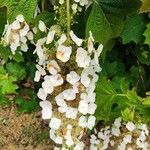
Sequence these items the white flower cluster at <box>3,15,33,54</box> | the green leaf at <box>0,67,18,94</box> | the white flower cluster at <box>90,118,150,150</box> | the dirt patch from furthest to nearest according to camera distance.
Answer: the dirt patch
the green leaf at <box>0,67,18,94</box>
the white flower cluster at <box>90,118,150,150</box>
the white flower cluster at <box>3,15,33,54</box>

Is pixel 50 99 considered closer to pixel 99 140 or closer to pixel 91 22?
pixel 91 22

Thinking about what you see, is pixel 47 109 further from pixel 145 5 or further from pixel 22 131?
pixel 22 131

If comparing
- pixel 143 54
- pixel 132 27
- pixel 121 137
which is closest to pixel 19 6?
pixel 132 27

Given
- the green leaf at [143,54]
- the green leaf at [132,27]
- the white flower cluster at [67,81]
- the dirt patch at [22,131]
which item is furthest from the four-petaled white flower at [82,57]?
the dirt patch at [22,131]

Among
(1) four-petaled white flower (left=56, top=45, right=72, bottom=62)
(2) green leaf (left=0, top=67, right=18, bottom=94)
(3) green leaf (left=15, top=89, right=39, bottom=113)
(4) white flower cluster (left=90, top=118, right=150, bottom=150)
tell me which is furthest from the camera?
(3) green leaf (left=15, top=89, right=39, bottom=113)

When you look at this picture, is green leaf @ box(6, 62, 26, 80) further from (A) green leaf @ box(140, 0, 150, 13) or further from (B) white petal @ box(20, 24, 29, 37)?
(A) green leaf @ box(140, 0, 150, 13)


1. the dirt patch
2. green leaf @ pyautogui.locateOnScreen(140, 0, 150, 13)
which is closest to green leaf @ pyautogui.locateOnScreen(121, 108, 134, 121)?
green leaf @ pyautogui.locateOnScreen(140, 0, 150, 13)
